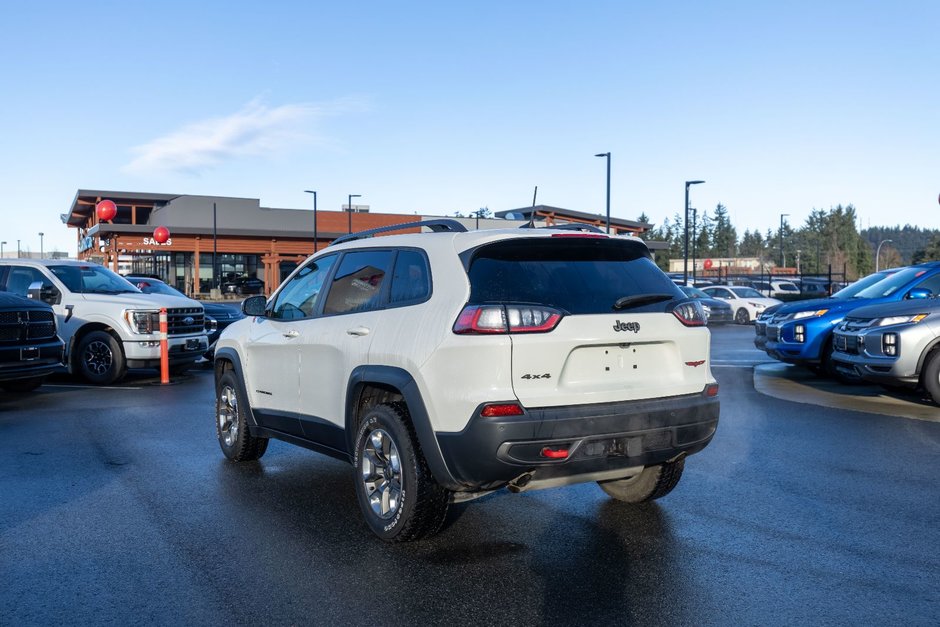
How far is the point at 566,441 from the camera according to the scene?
4441mm

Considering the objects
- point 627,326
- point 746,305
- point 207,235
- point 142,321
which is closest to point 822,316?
point 627,326

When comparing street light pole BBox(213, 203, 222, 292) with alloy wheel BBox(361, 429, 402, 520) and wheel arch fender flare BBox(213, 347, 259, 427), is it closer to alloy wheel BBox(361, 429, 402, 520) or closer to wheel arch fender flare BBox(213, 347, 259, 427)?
wheel arch fender flare BBox(213, 347, 259, 427)

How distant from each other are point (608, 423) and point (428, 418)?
98 cm

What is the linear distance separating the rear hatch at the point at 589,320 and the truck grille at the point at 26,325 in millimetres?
8390

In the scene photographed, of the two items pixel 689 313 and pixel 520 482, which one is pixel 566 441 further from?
pixel 689 313

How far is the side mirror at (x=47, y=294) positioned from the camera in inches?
494

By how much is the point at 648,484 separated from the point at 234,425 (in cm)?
361

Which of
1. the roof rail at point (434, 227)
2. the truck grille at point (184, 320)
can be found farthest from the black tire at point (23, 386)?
the roof rail at point (434, 227)

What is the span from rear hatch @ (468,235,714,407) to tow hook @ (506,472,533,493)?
41cm

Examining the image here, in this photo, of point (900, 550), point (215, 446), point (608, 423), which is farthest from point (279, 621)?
point (215, 446)

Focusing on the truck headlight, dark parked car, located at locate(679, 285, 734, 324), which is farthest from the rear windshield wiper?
dark parked car, located at locate(679, 285, 734, 324)

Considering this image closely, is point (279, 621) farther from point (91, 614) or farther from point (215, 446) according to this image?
point (215, 446)

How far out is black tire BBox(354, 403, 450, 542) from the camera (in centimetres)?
475

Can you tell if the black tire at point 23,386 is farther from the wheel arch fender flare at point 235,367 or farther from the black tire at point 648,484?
the black tire at point 648,484
